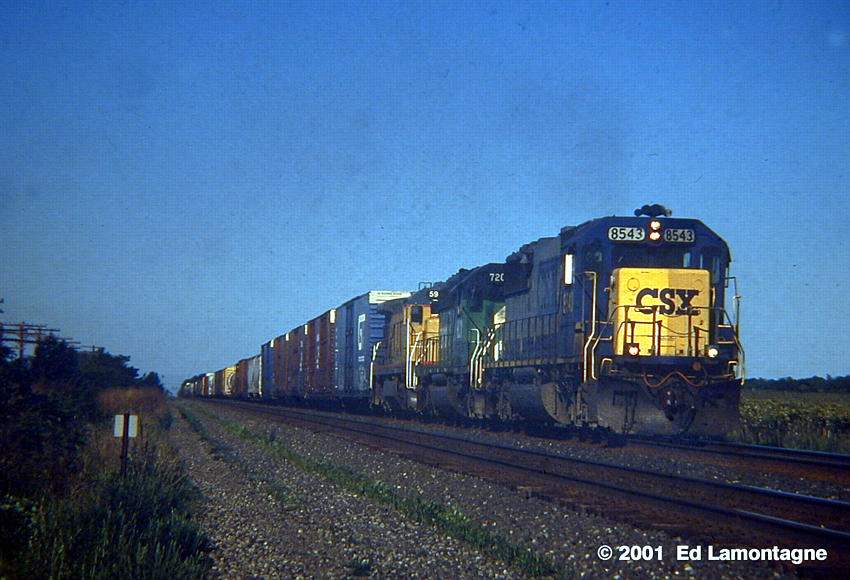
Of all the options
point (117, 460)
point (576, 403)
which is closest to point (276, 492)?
point (117, 460)

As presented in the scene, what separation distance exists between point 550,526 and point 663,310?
26.4 feet

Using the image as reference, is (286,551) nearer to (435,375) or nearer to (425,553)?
(425,553)

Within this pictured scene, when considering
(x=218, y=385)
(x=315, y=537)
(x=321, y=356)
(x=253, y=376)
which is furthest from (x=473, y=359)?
(x=218, y=385)

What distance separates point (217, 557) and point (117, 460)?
6.12 m

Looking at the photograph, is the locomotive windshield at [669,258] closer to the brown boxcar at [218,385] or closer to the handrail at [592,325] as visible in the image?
the handrail at [592,325]

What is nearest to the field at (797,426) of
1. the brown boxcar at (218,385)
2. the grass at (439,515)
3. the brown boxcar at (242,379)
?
the grass at (439,515)

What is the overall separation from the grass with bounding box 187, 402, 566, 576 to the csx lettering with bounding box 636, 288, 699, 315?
19.4 ft

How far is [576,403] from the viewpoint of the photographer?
1652cm

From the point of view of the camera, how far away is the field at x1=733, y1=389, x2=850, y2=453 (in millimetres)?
17344

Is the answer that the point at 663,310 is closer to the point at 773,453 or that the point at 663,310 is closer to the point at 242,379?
the point at 773,453

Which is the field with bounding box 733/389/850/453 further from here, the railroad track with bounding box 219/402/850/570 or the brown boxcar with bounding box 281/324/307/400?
the brown boxcar with bounding box 281/324/307/400

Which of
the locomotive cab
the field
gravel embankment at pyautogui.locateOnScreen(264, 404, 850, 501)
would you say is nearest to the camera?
gravel embankment at pyautogui.locateOnScreen(264, 404, 850, 501)

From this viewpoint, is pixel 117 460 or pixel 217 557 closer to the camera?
pixel 217 557

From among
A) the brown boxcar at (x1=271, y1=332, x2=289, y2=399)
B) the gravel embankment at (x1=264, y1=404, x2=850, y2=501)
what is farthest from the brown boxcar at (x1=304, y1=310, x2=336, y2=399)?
the gravel embankment at (x1=264, y1=404, x2=850, y2=501)
